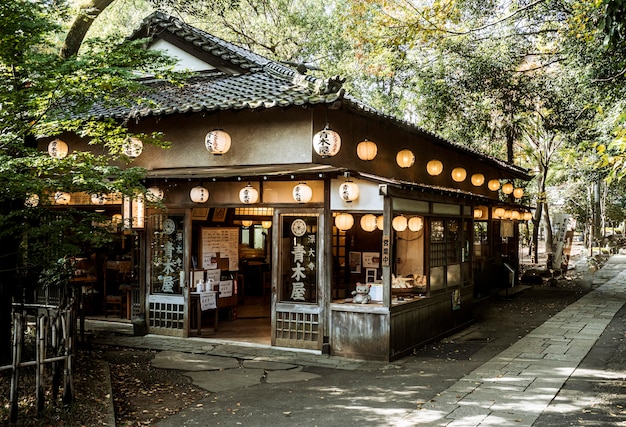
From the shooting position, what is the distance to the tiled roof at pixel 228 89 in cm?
1243

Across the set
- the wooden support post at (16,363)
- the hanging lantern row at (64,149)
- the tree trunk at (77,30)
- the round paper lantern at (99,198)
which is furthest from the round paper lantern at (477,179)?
the wooden support post at (16,363)

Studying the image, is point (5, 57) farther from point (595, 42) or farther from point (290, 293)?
point (595, 42)

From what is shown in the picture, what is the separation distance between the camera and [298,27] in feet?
94.6

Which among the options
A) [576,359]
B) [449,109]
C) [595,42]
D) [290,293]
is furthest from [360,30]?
[576,359]

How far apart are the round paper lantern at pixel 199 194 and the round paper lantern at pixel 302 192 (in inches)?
97.2

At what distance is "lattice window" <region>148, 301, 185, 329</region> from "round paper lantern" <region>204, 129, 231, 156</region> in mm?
3993

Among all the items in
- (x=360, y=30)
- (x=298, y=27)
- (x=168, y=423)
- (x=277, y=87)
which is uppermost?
(x=298, y=27)

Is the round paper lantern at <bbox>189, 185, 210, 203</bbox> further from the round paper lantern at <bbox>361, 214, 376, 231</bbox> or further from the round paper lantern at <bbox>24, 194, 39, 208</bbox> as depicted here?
the round paper lantern at <bbox>361, 214, 376, 231</bbox>

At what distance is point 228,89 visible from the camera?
47.4 feet

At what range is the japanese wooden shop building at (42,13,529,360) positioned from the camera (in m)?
12.1

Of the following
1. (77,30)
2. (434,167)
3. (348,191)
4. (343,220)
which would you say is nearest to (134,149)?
(77,30)

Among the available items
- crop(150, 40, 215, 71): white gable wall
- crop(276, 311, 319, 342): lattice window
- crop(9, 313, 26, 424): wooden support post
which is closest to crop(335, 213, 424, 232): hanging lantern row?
crop(276, 311, 319, 342): lattice window

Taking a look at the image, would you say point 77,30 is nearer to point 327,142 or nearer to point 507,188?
point 327,142

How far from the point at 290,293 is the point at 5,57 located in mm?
7311
